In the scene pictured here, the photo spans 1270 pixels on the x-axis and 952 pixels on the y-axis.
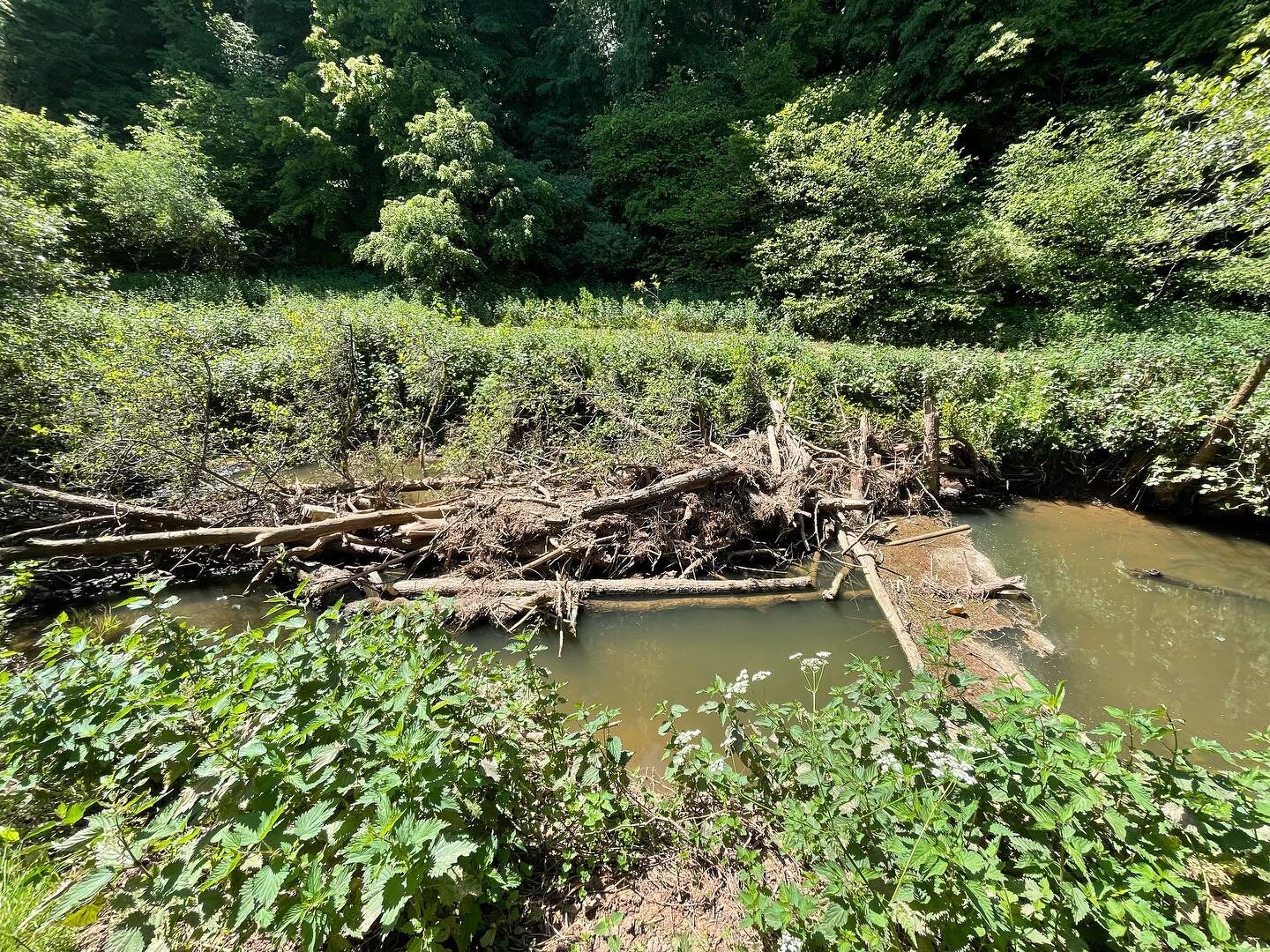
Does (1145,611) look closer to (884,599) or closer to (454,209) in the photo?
(884,599)

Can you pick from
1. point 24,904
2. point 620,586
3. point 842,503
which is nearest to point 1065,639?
point 842,503

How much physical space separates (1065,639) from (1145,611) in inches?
51.7

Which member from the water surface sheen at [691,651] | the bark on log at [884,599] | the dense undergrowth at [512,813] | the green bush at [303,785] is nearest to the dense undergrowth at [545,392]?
the water surface sheen at [691,651]

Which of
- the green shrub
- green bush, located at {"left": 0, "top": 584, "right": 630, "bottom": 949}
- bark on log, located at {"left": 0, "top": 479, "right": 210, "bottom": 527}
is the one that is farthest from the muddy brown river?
the green shrub

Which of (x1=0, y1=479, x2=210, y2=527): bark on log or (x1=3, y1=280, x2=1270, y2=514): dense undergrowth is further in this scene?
(x1=3, y1=280, x2=1270, y2=514): dense undergrowth

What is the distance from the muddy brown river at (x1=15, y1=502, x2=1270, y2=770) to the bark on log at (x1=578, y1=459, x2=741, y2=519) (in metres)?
1.28

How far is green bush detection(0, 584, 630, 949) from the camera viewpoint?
1.33 metres

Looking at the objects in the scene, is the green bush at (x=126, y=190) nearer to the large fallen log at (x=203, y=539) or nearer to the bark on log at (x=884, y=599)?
the large fallen log at (x=203, y=539)

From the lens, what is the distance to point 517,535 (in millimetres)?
5578

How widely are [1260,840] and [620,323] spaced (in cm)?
1236

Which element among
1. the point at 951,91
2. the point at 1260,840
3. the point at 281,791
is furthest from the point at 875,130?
the point at 281,791

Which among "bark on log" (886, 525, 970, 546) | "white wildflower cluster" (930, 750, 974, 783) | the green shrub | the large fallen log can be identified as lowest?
"bark on log" (886, 525, 970, 546)

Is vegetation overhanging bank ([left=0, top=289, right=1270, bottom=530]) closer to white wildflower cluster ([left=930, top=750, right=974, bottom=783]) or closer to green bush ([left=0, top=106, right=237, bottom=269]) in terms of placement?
white wildflower cluster ([left=930, top=750, right=974, bottom=783])

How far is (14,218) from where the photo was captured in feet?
22.2
